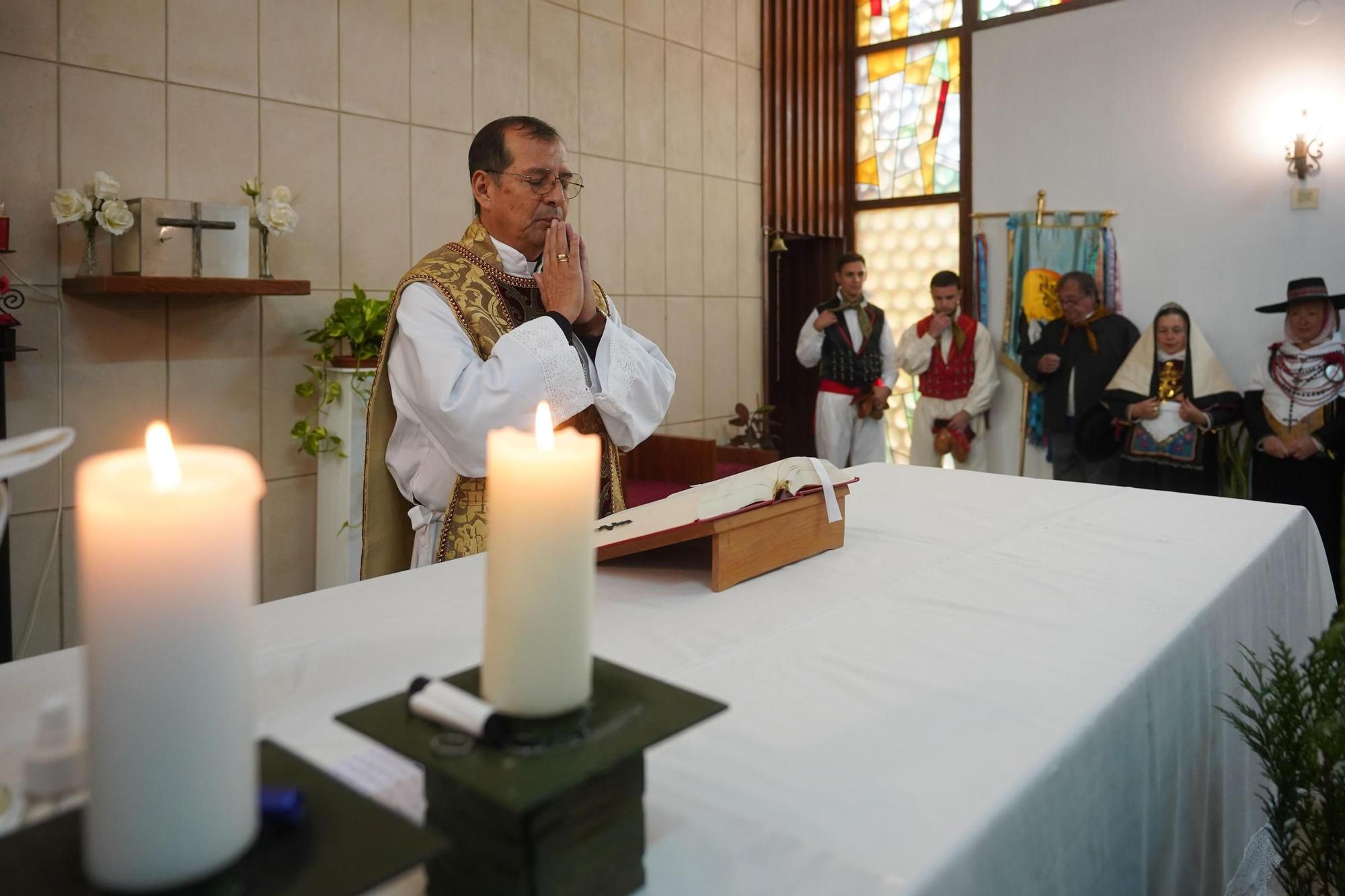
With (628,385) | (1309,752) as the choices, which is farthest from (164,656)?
(628,385)

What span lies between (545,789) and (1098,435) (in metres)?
5.89

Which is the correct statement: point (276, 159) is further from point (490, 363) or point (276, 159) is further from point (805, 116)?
point (805, 116)

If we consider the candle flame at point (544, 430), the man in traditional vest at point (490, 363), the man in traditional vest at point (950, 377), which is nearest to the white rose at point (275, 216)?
the man in traditional vest at point (490, 363)

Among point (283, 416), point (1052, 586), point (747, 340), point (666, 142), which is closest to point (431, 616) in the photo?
point (1052, 586)

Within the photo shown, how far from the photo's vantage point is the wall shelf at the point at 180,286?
3459 millimetres

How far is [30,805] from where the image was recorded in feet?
2.19

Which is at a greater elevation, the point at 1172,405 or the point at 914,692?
the point at 1172,405

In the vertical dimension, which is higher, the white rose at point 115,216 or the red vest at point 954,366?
the white rose at point 115,216

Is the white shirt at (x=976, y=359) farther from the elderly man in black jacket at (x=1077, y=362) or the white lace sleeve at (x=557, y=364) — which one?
the white lace sleeve at (x=557, y=364)

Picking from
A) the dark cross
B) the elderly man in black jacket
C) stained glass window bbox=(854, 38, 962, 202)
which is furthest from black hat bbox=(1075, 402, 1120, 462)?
the dark cross

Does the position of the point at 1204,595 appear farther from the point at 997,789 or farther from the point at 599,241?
the point at 599,241

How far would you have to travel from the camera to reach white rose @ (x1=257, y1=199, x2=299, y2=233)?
152 inches

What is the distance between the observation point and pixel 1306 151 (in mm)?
5547

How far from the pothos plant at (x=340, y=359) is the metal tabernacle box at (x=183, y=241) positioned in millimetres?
430
